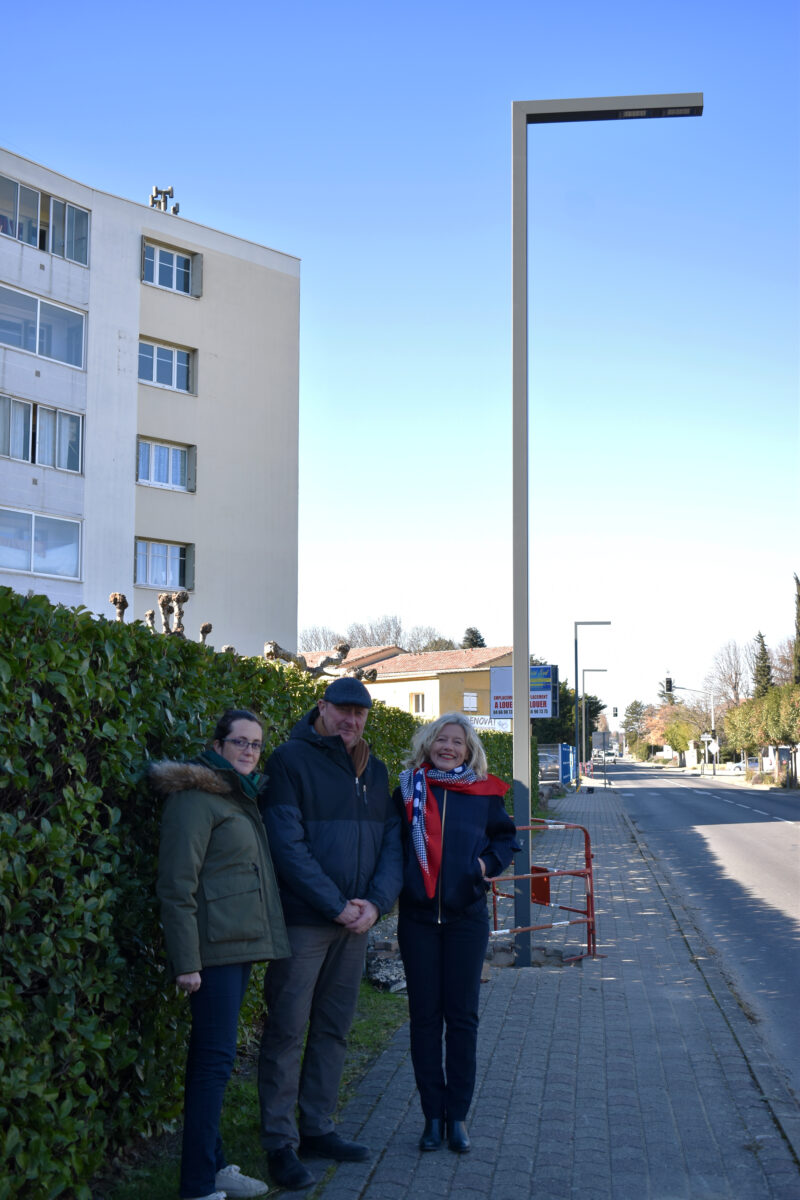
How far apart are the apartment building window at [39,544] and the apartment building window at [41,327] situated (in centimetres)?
438

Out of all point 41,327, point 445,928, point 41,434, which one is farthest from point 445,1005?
point 41,327

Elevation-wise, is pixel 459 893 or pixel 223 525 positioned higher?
pixel 223 525

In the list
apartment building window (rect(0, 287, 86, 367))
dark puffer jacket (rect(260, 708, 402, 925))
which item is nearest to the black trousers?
Result: dark puffer jacket (rect(260, 708, 402, 925))

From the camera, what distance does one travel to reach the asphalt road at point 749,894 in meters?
8.23

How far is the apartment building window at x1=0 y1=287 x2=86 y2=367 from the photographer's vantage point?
28922 millimetres

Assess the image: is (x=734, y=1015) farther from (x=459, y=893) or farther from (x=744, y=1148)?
(x=459, y=893)

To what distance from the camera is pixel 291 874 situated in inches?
175

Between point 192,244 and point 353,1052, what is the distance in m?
31.1

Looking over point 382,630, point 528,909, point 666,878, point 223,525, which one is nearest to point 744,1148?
point 528,909

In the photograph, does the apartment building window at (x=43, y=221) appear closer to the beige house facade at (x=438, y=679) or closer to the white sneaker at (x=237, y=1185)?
the white sneaker at (x=237, y=1185)

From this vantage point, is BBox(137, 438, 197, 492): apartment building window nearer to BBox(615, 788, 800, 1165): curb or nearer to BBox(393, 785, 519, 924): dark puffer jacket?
BBox(615, 788, 800, 1165): curb

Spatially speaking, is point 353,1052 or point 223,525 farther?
point 223,525

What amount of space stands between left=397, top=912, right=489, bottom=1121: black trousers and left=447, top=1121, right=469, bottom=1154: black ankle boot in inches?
1.1

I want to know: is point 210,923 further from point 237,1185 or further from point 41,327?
point 41,327
